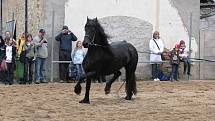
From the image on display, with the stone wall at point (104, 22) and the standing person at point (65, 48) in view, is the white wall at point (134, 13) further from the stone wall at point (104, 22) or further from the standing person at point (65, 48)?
the standing person at point (65, 48)

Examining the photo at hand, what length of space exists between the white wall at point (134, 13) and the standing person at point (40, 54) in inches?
67.9

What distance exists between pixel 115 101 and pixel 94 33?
177cm

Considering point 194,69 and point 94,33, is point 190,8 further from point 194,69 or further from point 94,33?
point 94,33

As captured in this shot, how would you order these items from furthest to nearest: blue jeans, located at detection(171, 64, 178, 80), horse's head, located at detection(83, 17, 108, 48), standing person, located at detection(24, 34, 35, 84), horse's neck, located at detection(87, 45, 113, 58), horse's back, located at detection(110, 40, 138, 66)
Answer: blue jeans, located at detection(171, 64, 178, 80) < standing person, located at detection(24, 34, 35, 84) < horse's back, located at detection(110, 40, 138, 66) < horse's neck, located at detection(87, 45, 113, 58) < horse's head, located at detection(83, 17, 108, 48)

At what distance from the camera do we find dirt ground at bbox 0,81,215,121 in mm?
9383

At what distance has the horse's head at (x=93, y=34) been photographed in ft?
36.6

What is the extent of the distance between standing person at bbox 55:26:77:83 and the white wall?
87 centimetres

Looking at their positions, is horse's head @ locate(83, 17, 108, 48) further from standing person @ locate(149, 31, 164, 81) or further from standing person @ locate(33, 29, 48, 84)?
standing person @ locate(149, 31, 164, 81)

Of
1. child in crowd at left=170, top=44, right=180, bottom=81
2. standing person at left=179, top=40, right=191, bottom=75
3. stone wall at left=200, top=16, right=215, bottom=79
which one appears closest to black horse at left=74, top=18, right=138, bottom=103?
child in crowd at left=170, top=44, right=180, bottom=81

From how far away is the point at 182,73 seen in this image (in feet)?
67.3

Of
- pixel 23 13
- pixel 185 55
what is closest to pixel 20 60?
pixel 23 13

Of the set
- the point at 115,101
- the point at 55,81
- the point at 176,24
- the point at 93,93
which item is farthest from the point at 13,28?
the point at 115,101

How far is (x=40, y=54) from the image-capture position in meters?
17.6

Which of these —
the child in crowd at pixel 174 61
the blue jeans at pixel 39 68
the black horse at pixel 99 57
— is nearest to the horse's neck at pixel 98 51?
the black horse at pixel 99 57
